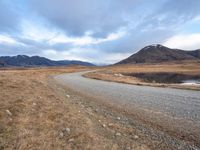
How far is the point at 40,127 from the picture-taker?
11133 millimetres

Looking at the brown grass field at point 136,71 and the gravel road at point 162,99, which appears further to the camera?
the brown grass field at point 136,71

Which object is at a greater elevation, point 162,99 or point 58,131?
point 58,131

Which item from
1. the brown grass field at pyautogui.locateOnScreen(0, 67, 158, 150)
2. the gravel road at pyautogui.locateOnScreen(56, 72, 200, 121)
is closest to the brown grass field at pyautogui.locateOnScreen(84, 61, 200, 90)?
the gravel road at pyautogui.locateOnScreen(56, 72, 200, 121)

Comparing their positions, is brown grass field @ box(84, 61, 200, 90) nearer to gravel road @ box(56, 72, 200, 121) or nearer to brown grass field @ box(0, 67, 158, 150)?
gravel road @ box(56, 72, 200, 121)

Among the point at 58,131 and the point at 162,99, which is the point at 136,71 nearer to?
the point at 162,99

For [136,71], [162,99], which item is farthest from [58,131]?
[136,71]

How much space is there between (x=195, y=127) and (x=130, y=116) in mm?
4064

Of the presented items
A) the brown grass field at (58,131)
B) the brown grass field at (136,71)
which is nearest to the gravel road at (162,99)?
the brown grass field at (58,131)

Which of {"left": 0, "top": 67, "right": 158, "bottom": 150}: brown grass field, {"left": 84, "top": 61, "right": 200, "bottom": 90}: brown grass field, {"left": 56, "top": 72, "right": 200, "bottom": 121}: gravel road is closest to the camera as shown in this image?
{"left": 0, "top": 67, "right": 158, "bottom": 150}: brown grass field

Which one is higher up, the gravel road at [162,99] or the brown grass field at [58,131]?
the brown grass field at [58,131]

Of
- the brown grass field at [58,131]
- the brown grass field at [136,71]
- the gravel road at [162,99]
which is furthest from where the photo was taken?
the brown grass field at [136,71]

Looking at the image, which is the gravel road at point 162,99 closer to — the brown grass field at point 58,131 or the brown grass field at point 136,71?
the brown grass field at point 58,131

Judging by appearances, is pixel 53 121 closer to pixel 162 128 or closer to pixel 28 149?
pixel 28 149

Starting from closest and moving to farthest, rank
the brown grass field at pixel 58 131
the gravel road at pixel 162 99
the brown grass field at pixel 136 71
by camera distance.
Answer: the brown grass field at pixel 58 131 → the gravel road at pixel 162 99 → the brown grass field at pixel 136 71
